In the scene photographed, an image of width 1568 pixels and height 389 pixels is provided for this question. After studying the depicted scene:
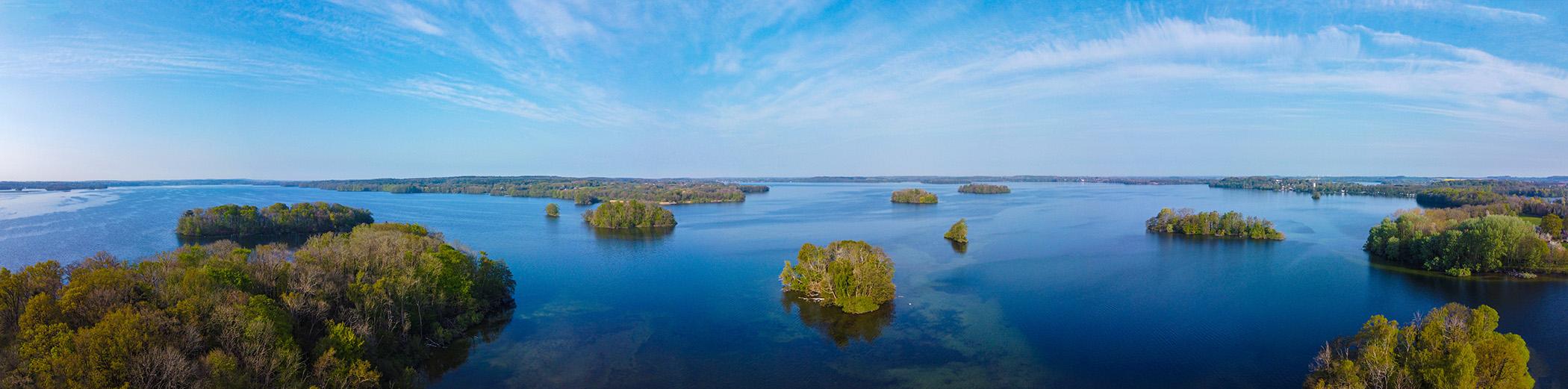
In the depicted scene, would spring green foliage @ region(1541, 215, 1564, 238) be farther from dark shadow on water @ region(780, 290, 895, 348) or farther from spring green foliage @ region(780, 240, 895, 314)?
dark shadow on water @ region(780, 290, 895, 348)

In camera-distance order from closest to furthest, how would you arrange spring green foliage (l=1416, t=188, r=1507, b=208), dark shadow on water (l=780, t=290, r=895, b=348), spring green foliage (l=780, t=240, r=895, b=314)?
dark shadow on water (l=780, t=290, r=895, b=348) < spring green foliage (l=780, t=240, r=895, b=314) < spring green foliage (l=1416, t=188, r=1507, b=208)

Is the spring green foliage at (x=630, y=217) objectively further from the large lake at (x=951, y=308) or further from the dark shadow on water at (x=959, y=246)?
the dark shadow on water at (x=959, y=246)

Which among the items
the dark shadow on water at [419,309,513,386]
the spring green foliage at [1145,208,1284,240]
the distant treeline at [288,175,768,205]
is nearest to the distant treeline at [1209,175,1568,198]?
the spring green foliage at [1145,208,1284,240]

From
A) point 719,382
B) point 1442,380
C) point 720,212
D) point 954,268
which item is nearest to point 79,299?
point 719,382

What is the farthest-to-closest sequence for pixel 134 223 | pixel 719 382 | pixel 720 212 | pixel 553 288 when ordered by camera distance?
1. pixel 720 212
2. pixel 134 223
3. pixel 553 288
4. pixel 719 382

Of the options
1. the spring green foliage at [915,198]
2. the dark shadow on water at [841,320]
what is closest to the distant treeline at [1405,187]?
the spring green foliage at [915,198]

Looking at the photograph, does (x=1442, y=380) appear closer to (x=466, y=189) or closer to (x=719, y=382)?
(x=719, y=382)
